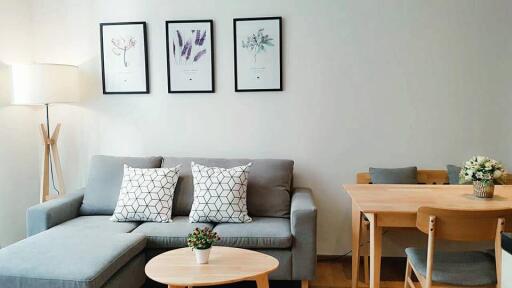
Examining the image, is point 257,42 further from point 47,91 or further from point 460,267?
point 460,267

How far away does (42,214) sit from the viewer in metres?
2.89

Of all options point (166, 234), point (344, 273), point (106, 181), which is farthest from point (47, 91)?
point (344, 273)

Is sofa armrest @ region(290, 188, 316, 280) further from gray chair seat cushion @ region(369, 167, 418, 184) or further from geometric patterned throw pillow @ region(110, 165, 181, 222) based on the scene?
geometric patterned throw pillow @ region(110, 165, 181, 222)

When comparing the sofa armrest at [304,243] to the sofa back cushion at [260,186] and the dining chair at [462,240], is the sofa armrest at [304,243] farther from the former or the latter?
the dining chair at [462,240]

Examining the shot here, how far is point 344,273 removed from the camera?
3230 millimetres

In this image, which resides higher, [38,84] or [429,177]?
[38,84]

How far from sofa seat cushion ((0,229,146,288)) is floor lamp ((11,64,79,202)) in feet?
3.00

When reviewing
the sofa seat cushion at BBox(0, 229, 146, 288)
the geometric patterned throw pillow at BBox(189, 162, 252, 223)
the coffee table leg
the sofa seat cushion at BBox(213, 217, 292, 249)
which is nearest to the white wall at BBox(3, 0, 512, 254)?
the geometric patterned throw pillow at BBox(189, 162, 252, 223)

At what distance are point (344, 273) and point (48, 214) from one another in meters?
2.25

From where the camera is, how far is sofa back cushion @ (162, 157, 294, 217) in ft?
10.2

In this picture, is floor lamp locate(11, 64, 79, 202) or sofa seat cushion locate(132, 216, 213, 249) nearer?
sofa seat cushion locate(132, 216, 213, 249)

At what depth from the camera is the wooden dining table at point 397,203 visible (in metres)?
2.24

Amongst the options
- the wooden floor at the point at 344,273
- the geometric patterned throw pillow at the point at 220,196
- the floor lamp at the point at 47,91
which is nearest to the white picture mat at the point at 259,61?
the geometric patterned throw pillow at the point at 220,196

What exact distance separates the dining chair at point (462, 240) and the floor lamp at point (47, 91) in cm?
283
